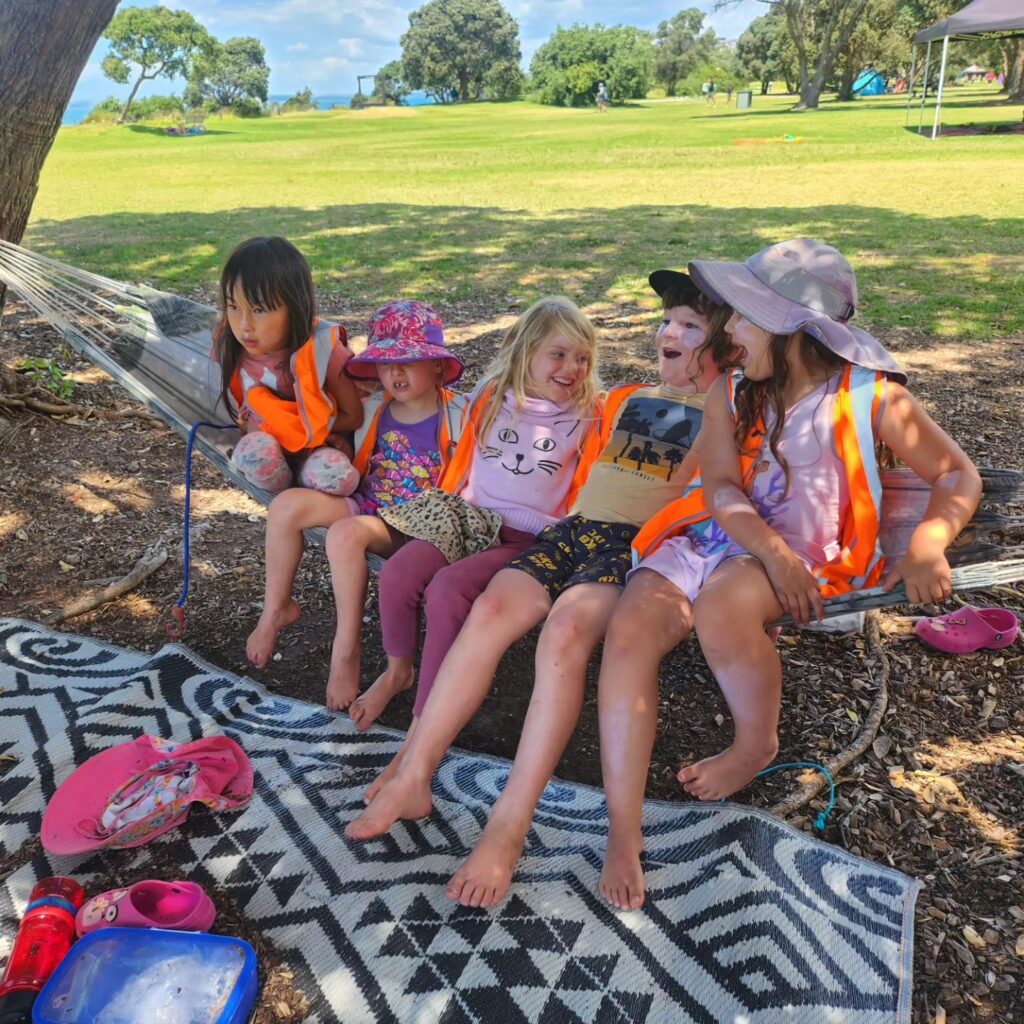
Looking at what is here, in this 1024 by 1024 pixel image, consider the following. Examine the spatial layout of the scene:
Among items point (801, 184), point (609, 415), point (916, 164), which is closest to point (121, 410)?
point (609, 415)

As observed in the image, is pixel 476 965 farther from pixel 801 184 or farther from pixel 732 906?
pixel 801 184

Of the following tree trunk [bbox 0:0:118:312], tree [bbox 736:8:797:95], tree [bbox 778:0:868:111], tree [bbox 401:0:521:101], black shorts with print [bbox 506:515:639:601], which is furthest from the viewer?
tree [bbox 401:0:521:101]

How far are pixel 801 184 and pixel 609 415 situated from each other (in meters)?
10.9

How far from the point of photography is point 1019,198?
9445 millimetres

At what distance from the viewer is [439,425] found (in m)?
2.26

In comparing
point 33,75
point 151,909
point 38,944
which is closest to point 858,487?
point 151,909

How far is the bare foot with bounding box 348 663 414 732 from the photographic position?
203cm

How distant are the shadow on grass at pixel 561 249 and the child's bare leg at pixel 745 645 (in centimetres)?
384

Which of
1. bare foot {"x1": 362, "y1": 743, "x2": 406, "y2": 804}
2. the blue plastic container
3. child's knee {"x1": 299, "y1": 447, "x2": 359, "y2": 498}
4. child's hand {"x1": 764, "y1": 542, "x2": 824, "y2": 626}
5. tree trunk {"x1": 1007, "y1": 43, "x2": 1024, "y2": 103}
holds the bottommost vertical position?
the blue plastic container

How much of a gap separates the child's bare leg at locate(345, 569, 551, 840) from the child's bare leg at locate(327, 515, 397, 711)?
0.39 metres

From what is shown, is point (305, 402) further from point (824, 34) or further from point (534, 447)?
point (824, 34)

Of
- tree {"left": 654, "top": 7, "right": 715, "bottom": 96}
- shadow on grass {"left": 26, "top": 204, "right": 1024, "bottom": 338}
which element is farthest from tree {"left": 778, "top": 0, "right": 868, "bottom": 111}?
tree {"left": 654, "top": 7, "right": 715, "bottom": 96}

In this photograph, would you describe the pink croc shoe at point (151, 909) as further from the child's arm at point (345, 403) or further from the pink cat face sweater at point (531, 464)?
the child's arm at point (345, 403)

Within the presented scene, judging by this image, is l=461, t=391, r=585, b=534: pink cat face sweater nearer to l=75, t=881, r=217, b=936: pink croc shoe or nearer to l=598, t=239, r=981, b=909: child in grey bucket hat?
l=598, t=239, r=981, b=909: child in grey bucket hat
